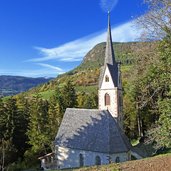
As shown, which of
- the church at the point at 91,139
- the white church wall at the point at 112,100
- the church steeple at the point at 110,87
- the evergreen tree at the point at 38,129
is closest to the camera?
the church at the point at 91,139

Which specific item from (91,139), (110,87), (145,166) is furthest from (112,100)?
(145,166)

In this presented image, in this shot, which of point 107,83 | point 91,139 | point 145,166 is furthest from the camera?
point 107,83

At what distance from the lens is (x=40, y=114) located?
150 feet

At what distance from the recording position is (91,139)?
32.6 meters

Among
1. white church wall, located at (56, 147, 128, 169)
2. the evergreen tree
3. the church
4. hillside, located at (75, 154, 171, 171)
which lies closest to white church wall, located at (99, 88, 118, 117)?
the church

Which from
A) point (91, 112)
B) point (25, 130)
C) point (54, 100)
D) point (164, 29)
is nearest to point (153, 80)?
point (164, 29)

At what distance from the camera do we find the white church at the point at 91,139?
31250mm

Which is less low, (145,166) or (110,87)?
(110,87)

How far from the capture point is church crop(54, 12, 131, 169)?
3125cm

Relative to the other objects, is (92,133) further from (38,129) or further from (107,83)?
(38,129)

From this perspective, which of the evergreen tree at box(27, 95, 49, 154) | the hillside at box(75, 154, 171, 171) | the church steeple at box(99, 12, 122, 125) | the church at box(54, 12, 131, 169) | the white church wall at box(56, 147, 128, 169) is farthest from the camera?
the evergreen tree at box(27, 95, 49, 154)

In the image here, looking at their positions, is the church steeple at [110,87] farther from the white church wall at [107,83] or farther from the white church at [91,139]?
the white church at [91,139]

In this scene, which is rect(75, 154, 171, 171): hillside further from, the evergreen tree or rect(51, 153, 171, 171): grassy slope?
the evergreen tree

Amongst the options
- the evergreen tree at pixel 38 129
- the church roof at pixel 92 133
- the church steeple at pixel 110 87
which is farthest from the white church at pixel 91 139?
the evergreen tree at pixel 38 129
